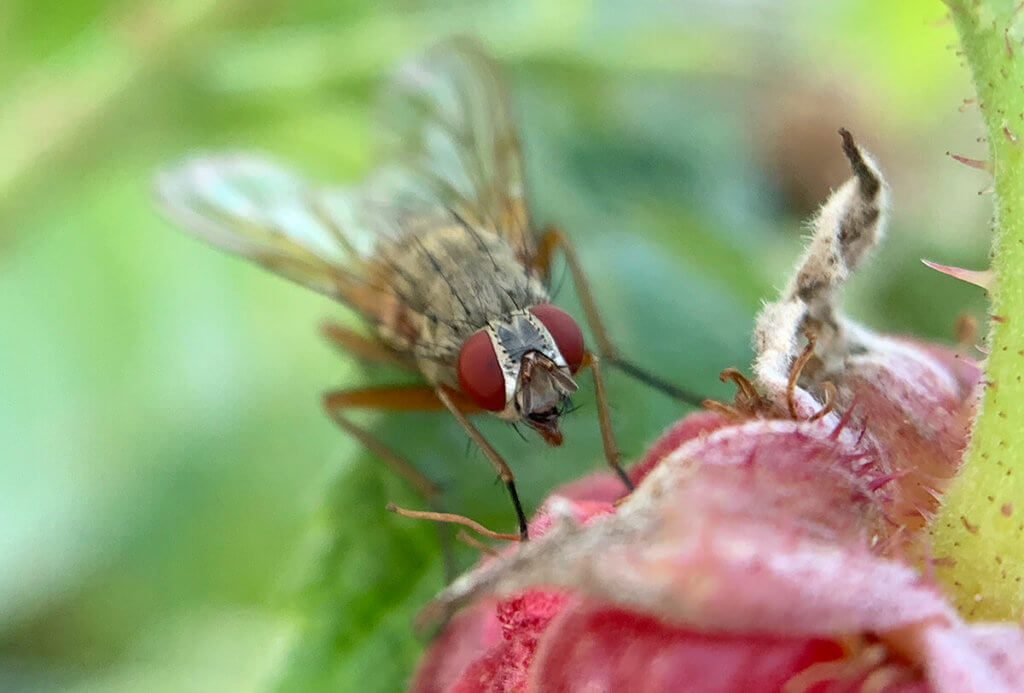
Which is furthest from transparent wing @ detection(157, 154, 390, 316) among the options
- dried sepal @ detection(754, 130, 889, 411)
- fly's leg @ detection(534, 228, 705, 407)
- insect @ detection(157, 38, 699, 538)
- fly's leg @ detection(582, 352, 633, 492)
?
dried sepal @ detection(754, 130, 889, 411)

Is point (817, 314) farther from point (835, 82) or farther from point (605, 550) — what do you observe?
point (835, 82)

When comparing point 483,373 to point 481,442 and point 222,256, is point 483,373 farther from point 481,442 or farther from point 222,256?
point 222,256

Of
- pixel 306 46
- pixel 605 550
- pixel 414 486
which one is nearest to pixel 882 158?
pixel 306 46

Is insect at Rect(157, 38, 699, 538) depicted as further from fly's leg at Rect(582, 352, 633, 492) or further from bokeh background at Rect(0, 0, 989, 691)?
bokeh background at Rect(0, 0, 989, 691)

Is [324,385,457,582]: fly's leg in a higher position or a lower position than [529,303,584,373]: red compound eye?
lower

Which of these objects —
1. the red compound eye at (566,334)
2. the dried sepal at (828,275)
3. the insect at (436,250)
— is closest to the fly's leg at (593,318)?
the insect at (436,250)

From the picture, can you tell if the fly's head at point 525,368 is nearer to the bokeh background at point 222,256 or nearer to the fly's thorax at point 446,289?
the fly's thorax at point 446,289
